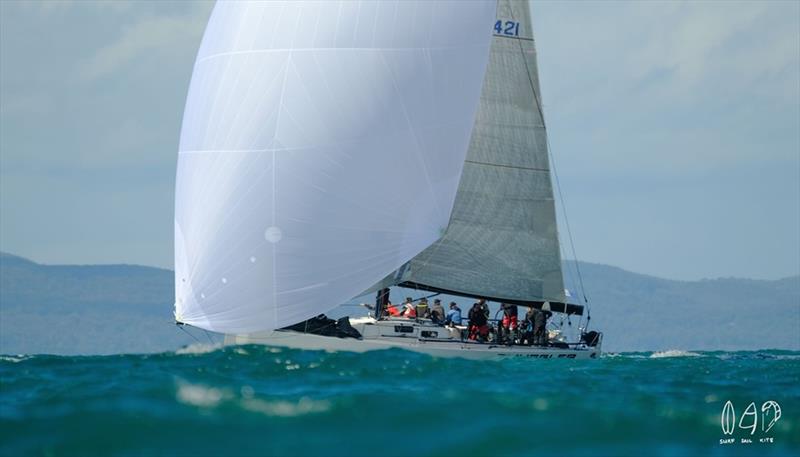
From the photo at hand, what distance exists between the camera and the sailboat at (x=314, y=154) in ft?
91.7

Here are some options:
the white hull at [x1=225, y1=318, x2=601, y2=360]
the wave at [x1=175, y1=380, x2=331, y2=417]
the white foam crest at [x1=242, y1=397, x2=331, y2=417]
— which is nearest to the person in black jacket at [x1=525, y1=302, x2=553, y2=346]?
the white hull at [x1=225, y1=318, x2=601, y2=360]

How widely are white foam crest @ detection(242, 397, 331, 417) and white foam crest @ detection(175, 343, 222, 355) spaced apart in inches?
425

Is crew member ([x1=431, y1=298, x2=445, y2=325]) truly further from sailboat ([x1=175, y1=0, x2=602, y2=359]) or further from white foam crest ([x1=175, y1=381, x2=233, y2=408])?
white foam crest ([x1=175, y1=381, x2=233, y2=408])

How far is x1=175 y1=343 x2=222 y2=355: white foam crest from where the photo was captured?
30256mm

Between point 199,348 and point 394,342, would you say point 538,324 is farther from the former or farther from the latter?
point 199,348

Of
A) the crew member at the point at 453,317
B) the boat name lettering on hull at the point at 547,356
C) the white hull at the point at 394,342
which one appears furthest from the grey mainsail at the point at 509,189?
the white hull at the point at 394,342

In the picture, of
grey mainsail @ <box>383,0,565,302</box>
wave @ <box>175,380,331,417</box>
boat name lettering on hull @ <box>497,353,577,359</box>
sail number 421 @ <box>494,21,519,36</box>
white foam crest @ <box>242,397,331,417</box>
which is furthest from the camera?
sail number 421 @ <box>494,21,519,36</box>

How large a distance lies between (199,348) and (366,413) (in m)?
13.7

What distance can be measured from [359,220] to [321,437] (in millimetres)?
11525

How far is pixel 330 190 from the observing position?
1104 inches

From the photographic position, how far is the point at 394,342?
31859 millimetres

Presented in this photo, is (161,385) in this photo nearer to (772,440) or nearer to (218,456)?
(218,456)

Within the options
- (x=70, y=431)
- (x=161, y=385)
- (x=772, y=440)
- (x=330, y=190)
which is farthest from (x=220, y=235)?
(x=772, y=440)

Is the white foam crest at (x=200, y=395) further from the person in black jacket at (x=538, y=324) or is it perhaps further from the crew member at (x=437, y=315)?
the person in black jacket at (x=538, y=324)
